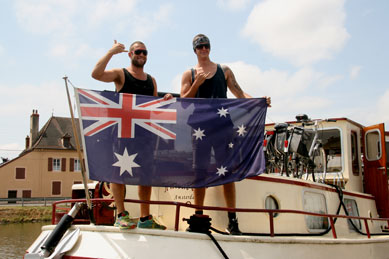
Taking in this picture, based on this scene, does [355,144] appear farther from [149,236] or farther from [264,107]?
[149,236]

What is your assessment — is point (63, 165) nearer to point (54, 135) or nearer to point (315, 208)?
point (54, 135)

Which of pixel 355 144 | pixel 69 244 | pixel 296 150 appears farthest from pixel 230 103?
pixel 355 144

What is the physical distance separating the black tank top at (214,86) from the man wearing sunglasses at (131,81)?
476mm

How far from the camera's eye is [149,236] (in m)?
4.22

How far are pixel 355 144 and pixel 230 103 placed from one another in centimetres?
507

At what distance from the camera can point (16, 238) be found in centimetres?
2036

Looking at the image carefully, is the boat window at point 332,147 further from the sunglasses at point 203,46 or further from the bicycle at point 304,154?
the sunglasses at point 203,46

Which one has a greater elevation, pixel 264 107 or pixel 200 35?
pixel 200 35

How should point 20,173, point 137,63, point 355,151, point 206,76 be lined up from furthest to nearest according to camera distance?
point 20,173, point 355,151, point 206,76, point 137,63

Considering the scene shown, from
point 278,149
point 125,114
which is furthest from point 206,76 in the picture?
point 278,149

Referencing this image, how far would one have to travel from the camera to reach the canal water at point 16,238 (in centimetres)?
1683

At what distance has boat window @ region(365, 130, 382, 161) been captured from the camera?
29.3 ft

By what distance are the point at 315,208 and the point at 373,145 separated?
3.47m

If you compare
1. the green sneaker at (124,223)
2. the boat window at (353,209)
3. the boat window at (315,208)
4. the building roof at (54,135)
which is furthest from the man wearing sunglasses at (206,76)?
the building roof at (54,135)
